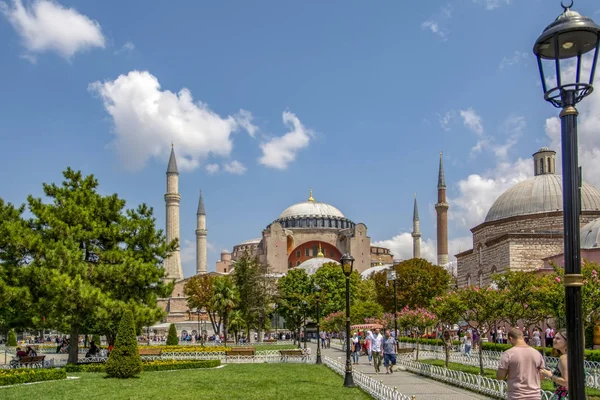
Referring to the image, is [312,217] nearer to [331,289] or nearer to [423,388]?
[331,289]

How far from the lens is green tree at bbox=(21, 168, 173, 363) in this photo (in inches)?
760

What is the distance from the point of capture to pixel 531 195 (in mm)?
41406

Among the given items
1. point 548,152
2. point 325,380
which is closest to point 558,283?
point 325,380

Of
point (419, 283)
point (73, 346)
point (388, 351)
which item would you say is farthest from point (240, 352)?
point (419, 283)

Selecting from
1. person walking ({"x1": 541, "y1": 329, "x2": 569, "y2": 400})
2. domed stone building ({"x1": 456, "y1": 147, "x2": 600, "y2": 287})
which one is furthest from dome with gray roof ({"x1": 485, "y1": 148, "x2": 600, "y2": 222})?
person walking ({"x1": 541, "y1": 329, "x2": 569, "y2": 400})

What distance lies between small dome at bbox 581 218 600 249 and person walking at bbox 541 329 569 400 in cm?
2686

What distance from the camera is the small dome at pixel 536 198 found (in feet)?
132

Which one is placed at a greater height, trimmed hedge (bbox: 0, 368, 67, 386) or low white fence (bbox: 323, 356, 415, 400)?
low white fence (bbox: 323, 356, 415, 400)

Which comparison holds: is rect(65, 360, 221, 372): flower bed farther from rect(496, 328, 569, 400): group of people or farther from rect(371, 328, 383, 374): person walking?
rect(496, 328, 569, 400): group of people

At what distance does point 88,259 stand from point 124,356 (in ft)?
20.1

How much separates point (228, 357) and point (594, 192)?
1185 inches

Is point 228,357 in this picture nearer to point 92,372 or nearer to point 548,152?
point 92,372

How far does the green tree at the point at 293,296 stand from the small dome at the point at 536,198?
1425cm

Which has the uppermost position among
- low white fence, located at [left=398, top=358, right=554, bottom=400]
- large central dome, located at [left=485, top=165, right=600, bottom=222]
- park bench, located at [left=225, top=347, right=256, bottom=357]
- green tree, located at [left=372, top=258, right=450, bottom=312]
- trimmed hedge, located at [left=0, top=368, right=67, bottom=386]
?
large central dome, located at [left=485, top=165, right=600, bottom=222]
